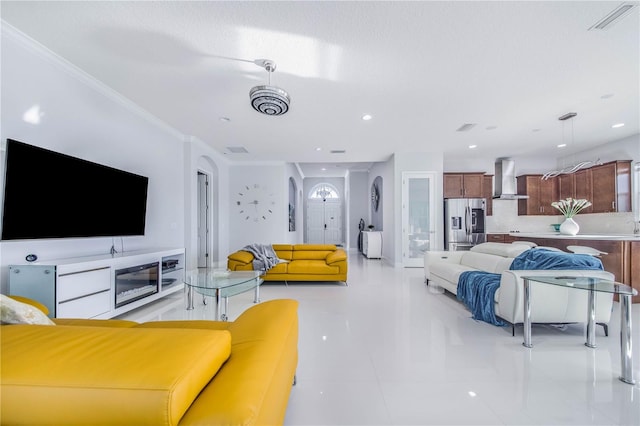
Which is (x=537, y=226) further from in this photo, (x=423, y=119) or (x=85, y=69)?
(x=85, y=69)

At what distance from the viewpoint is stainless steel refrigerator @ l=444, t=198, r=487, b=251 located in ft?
19.7

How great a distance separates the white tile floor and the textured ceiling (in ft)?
8.82

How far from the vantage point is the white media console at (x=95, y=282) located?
223 centimetres

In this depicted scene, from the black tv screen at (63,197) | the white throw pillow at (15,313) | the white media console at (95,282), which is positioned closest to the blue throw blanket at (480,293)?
the white throw pillow at (15,313)

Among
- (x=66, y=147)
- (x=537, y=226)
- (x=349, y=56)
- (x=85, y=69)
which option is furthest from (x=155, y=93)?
(x=537, y=226)

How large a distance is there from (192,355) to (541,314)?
3.06 meters

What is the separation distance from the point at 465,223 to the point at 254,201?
16.9ft

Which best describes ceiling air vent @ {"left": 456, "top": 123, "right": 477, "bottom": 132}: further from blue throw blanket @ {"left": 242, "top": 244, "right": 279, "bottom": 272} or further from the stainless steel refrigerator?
blue throw blanket @ {"left": 242, "top": 244, "right": 279, "bottom": 272}

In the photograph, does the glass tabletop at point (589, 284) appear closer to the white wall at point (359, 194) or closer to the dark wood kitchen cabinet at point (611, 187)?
the dark wood kitchen cabinet at point (611, 187)

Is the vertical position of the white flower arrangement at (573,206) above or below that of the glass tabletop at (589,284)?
above

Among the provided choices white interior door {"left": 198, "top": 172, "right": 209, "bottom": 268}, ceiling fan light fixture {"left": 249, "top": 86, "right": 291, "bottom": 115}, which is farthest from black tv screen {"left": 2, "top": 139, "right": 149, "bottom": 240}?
white interior door {"left": 198, "top": 172, "right": 209, "bottom": 268}

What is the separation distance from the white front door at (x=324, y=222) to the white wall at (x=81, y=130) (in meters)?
6.81

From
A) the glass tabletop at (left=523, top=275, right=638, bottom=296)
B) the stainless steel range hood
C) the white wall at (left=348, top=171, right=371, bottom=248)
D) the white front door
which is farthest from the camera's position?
the white front door

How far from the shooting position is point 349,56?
→ 2578mm
